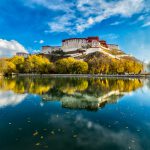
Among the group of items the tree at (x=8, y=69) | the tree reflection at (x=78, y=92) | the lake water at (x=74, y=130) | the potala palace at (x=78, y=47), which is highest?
the potala palace at (x=78, y=47)

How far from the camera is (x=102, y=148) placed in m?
10.8

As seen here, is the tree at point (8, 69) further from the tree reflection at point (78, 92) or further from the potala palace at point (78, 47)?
the tree reflection at point (78, 92)

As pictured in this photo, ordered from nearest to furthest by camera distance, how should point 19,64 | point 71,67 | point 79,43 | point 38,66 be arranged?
point 71,67 → point 38,66 → point 19,64 → point 79,43

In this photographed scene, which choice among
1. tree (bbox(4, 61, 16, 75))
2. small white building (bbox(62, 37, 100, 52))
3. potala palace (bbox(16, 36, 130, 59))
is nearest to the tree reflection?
tree (bbox(4, 61, 16, 75))

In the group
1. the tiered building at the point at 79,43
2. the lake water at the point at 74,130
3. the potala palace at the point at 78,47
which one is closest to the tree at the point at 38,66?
the potala palace at the point at 78,47

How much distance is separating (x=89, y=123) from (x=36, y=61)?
11429cm

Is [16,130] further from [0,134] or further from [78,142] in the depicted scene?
[78,142]

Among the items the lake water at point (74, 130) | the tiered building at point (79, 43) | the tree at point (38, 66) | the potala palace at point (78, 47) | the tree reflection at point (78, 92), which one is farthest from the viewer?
the tiered building at point (79, 43)

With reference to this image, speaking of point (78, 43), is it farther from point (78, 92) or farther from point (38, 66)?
point (78, 92)

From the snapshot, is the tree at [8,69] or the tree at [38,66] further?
the tree at [38,66]

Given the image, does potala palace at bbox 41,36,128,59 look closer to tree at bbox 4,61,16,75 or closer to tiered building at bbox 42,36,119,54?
tiered building at bbox 42,36,119,54

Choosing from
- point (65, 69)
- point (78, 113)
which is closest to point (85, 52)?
point (65, 69)

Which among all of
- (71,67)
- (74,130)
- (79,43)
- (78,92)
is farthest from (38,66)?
(74,130)

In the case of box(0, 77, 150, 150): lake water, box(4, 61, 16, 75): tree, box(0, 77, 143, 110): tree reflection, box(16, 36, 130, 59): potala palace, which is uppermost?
box(16, 36, 130, 59): potala palace
